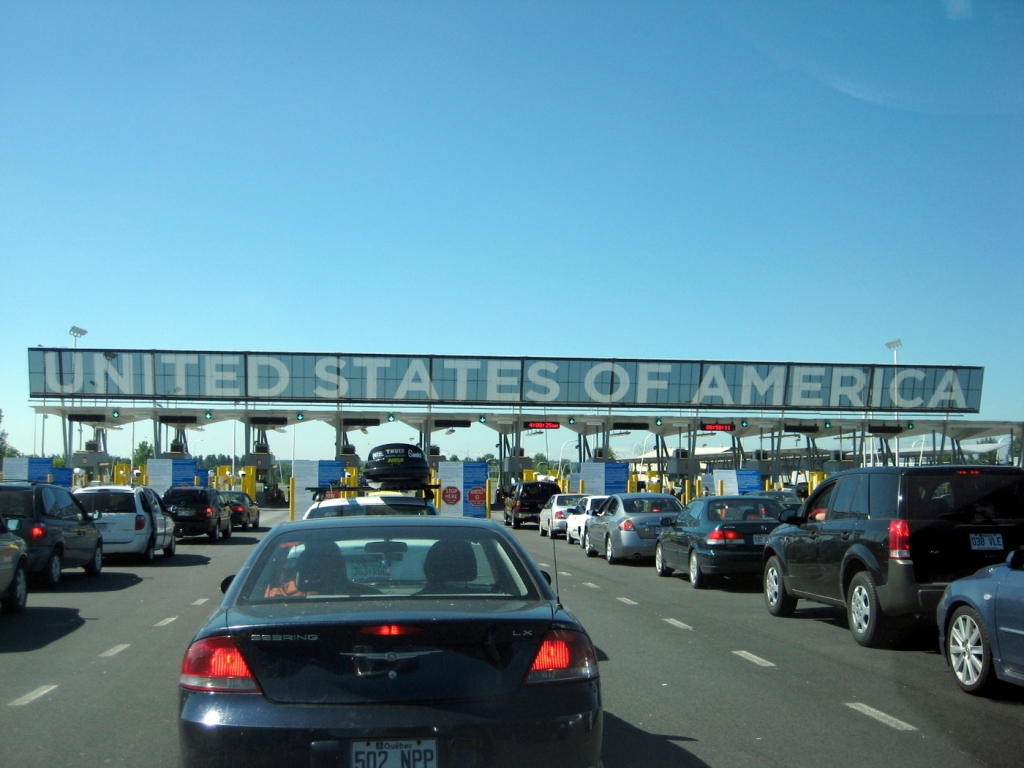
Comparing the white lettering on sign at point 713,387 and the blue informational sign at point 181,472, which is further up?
the white lettering on sign at point 713,387

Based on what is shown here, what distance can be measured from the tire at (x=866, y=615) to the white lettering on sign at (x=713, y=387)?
53.9m

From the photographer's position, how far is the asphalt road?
20.5 feet

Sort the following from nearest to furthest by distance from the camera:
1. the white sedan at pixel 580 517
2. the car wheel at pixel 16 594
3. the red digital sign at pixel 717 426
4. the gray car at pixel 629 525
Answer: the car wheel at pixel 16 594 → the gray car at pixel 629 525 → the white sedan at pixel 580 517 → the red digital sign at pixel 717 426

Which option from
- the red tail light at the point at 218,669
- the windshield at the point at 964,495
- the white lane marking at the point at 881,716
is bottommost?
the white lane marking at the point at 881,716

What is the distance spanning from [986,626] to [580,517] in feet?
69.4

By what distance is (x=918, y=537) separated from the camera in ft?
31.7

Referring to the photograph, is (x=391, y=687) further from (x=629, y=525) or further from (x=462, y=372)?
(x=462, y=372)

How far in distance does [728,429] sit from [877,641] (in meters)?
50.9

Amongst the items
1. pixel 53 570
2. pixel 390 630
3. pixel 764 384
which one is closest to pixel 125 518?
pixel 53 570

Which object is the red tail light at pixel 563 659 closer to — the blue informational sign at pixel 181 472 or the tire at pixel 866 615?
the tire at pixel 866 615

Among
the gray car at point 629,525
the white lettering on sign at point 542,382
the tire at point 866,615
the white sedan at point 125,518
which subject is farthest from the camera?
the white lettering on sign at point 542,382

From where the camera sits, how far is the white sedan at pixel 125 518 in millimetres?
20625

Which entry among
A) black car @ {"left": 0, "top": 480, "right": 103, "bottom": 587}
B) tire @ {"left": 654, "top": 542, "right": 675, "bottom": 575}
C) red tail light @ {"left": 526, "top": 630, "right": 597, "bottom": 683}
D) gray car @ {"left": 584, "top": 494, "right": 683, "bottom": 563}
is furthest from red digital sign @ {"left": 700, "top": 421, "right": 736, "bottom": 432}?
red tail light @ {"left": 526, "top": 630, "right": 597, "bottom": 683}

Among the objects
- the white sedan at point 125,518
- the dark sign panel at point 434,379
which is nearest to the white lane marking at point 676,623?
the white sedan at point 125,518
